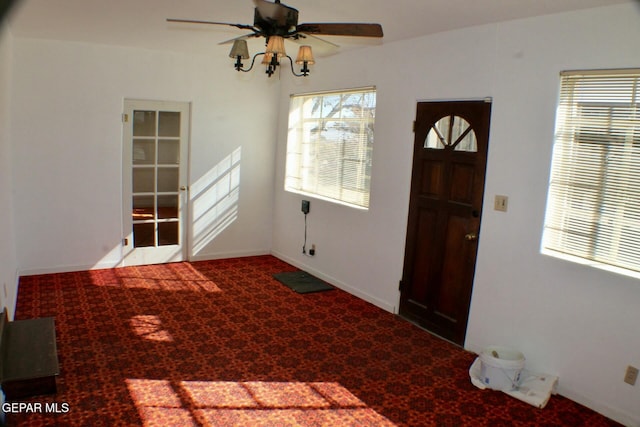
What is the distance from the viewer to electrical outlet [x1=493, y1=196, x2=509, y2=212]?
3.79 metres

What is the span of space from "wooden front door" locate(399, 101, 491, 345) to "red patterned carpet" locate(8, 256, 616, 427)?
0.94 ft

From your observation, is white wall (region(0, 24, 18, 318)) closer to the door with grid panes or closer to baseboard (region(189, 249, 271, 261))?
the door with grid panes

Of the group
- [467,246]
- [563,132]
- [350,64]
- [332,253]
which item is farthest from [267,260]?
[563,132]

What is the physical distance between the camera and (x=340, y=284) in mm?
5641

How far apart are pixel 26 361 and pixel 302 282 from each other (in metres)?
3.12

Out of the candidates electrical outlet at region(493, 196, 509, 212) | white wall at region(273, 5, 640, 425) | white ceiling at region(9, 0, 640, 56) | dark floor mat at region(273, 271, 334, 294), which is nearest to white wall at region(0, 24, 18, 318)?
white ceiling at region(9, 0, 640, 56)

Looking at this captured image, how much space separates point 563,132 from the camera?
3.45 meters

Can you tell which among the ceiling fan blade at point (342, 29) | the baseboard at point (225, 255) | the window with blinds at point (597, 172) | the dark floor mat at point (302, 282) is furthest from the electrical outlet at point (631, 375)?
the baseboard at point (225, 255)

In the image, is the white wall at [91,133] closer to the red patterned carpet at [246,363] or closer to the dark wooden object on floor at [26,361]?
the red patterned carpet at [246,363]

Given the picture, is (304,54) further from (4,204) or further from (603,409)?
(603,409)

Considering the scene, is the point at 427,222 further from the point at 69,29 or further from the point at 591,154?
the point at 69,29

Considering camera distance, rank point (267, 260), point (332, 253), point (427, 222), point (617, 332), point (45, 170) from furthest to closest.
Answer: point (267, 260) → point (332, 253) → point (45, 170) → point (427, 222) → point (617, 332)

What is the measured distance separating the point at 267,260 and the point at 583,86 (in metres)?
4.40

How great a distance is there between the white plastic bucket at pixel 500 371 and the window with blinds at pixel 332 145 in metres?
2.25
